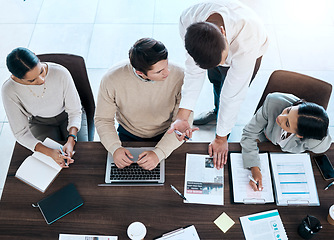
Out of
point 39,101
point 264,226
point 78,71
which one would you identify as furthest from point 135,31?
point 264,226

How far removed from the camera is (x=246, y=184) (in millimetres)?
1643

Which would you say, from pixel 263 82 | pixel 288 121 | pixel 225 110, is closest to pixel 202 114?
pixel 263 82

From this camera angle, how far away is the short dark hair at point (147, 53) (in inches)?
58.5

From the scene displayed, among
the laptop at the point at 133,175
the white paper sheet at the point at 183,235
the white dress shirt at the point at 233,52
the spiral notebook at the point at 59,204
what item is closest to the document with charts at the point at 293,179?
the white dress shirt at the point at 233,52

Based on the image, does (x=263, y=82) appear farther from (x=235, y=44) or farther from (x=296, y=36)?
(x=235, y=44)

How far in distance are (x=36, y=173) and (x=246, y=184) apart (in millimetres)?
1090

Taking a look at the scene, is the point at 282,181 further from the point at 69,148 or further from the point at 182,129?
the point at 69,148

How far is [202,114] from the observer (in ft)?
9.21

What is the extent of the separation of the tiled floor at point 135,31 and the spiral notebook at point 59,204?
5.20 ft

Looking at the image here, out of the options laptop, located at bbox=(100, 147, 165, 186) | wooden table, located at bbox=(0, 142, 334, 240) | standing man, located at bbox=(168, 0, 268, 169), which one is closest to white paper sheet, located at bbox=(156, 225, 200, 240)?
wooden table, located at bbox=(0, 142, 334, 240)

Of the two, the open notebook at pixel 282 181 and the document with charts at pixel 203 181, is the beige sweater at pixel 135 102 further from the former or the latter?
the open notebook at pixel 282 181

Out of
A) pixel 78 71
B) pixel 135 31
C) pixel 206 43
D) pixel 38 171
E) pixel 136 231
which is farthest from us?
pixel 135 31

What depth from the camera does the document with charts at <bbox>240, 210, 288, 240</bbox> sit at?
1503mm

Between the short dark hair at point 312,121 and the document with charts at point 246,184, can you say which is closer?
the short dark hair at point 312,121
